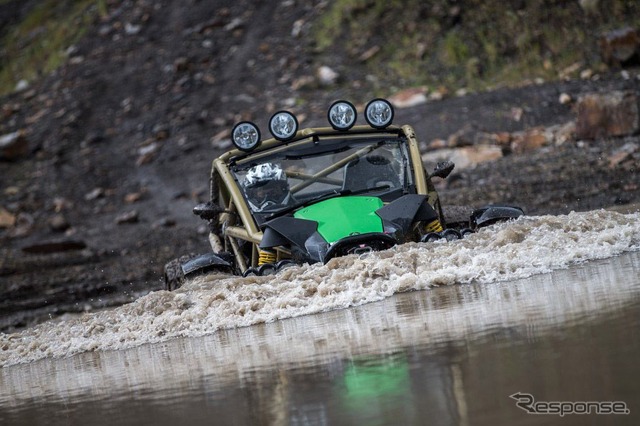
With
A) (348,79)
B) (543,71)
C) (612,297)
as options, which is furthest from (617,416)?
(348,79)

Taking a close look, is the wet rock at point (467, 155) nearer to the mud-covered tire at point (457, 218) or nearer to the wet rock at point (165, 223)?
the wet rock at point (165, 223)

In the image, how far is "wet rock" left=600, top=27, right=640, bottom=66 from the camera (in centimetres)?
2012

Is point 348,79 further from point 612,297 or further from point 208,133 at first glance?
point 612,297

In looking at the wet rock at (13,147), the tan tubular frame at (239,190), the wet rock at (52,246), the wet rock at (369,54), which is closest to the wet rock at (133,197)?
the wet rock at (52,246)

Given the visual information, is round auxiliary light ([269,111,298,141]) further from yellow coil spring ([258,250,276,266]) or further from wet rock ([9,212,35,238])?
wet rock ([9,212,35,238])

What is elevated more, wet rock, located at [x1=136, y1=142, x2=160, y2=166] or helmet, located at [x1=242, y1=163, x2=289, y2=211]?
wet rock, located at [x1=136, y1=142, x2=160, y2=166]

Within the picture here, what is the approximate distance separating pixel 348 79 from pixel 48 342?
19580mm

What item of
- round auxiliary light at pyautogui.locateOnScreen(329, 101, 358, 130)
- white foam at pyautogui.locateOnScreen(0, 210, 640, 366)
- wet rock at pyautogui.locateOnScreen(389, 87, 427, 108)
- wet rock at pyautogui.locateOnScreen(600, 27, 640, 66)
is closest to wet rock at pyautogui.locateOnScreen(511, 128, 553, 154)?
wet rock at pyautogui.locateOnScreen(600, 27, 640, 66)

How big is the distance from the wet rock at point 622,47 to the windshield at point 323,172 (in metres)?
12.0

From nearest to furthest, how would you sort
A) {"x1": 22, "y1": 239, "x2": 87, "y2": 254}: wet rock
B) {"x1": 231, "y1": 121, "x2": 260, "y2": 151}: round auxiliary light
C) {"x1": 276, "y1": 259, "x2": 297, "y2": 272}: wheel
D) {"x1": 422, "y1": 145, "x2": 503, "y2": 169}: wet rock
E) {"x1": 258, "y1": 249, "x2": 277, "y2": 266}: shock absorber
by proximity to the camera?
{"x1": 276, "y1": 259, "x2": 297, "y2": 272}: wheel → {"x1": 258, "y1": 249, "x2": 277, "y2": 266}: shock absorber → {"x1": 231, "y1": 121, "x2": 260, "y2": 151}: round auxiliary light → {"x1": 422, "y1": 145, "x2": 503, "y2": 169}: wet rock → {"x1": 22, "y1": 239, "x2": 87, "y2": 254}: wet rock

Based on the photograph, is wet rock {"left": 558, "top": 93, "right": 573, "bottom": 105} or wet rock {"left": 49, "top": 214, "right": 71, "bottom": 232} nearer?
wet rock {"left": 558, "top": 93, "right": 573, "bottom": 105}

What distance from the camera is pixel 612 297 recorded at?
4453 mm

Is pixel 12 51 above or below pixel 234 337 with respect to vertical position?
above

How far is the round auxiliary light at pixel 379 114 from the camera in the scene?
9719 millimetres
